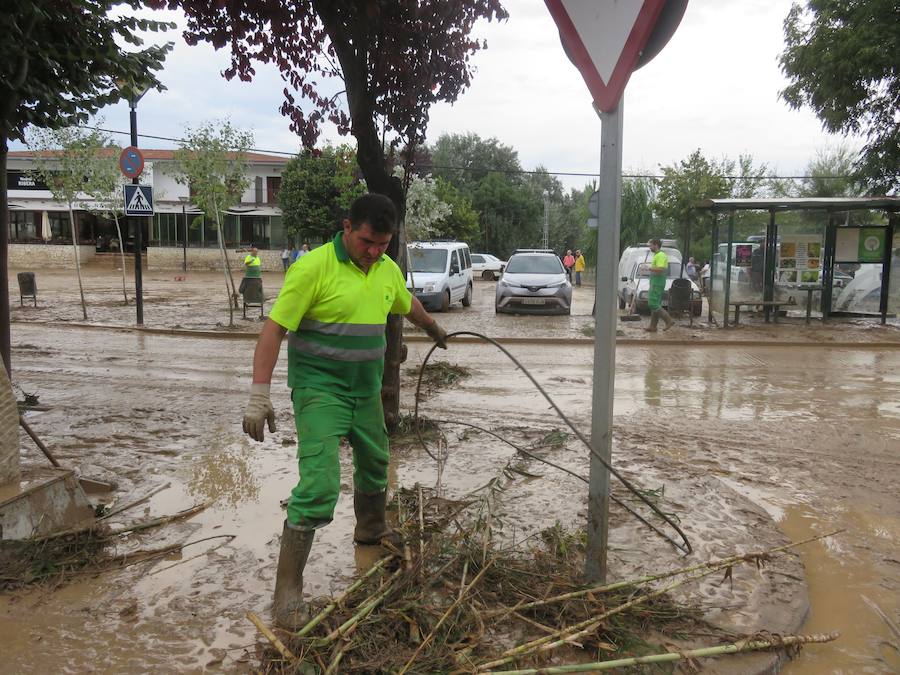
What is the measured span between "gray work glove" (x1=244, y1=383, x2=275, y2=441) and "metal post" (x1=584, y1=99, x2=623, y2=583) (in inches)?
57.3

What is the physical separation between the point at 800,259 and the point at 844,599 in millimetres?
14542

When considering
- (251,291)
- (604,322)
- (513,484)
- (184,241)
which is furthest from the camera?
(184,241)

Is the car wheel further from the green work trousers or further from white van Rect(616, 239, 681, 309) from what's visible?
the green work trousers

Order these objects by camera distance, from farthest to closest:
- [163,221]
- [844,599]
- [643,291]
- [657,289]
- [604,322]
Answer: [163,221] → [643,291] → [657,289] → [844,599] → [604,322]

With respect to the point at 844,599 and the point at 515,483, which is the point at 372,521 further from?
the point at 844,599

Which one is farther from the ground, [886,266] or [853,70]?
[853,70]

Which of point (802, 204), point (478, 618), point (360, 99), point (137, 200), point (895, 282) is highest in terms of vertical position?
point (360, 99)

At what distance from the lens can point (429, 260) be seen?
781 inches

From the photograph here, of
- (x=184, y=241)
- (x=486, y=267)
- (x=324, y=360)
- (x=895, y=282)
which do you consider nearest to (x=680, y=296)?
(x=895, y=282)

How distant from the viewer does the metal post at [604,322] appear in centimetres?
323

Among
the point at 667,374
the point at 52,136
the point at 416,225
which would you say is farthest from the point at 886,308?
the point at 52,136

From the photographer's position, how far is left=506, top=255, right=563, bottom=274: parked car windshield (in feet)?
64.5

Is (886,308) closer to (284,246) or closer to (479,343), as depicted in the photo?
(479,343)

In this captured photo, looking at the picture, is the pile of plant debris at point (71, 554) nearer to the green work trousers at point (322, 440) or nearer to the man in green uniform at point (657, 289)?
the green work trousers at point (322, 440)
